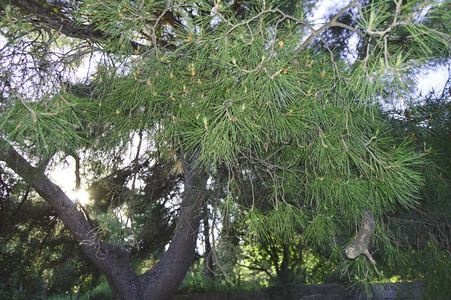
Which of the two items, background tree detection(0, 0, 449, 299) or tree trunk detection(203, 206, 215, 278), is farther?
tree trunk detection(203, 206, 215, 278)

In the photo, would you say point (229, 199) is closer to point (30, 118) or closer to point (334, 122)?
point (334, 122)

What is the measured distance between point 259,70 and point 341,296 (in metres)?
6.11

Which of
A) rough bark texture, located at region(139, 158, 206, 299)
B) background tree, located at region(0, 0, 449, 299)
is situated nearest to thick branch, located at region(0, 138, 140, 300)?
rough bark texture, located at region(139, 158, 206, 299)

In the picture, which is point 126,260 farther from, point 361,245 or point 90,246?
point 361,245

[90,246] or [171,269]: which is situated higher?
[90,246]

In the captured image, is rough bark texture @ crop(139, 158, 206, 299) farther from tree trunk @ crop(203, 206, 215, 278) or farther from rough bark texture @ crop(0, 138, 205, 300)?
tree trunk @ crop(203, 206, 215, 278)

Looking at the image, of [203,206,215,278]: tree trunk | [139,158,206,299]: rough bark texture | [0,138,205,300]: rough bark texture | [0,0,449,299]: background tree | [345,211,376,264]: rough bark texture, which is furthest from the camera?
[139,158,206,299]: rough bark texture

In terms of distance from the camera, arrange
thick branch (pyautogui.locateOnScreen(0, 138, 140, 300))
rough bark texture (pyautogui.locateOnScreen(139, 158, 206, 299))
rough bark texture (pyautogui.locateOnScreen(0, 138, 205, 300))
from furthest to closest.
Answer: rough bark texture (pyautogui.locateOnScreen(139, 158, 206, 299)) < rough bark texture (pyautogui.locateOnScreen(0, 138, 205, 300)) < thick branch (pyautogui.locateOnScreen(0, 138, 140, 300))

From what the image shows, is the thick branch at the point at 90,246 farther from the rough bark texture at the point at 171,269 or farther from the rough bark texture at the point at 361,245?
the rough bark texture at the point at 361,245

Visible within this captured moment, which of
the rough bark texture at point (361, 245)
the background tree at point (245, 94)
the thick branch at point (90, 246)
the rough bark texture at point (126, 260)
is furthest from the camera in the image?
the rough bark texture at point (126, 260)

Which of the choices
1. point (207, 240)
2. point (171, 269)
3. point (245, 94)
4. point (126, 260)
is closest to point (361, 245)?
point (245, 94)

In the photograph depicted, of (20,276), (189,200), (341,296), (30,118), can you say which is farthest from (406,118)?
(20,276)

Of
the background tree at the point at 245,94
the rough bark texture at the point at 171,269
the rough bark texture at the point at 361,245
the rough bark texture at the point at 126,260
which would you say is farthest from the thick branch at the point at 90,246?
the rough bark texture at the point at 361,245

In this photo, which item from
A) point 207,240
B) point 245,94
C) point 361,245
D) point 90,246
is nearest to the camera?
point 245,94
